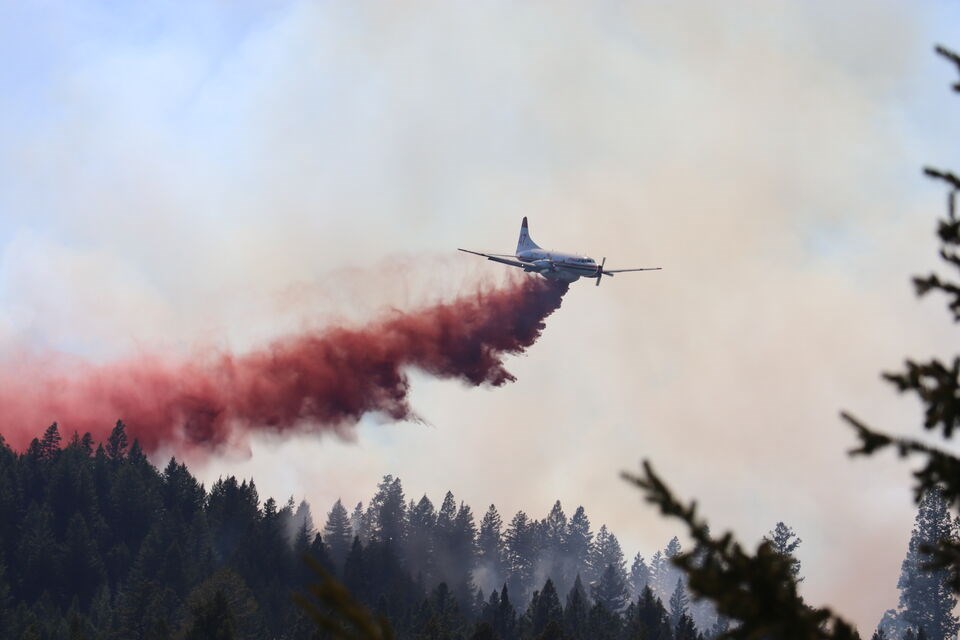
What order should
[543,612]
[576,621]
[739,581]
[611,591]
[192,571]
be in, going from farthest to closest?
[611,591] → [192,571] → [543,612] → [576,621] → [739,581]

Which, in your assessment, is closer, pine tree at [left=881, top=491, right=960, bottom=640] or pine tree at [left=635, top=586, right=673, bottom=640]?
pine tree at [left=635, top=586, right=673, bottom=640]

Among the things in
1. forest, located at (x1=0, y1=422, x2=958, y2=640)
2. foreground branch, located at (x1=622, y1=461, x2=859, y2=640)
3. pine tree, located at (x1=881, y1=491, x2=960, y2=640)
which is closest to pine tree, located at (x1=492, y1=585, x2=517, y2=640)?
forest, located at (x1=0, y1=422, x2=958, y2=640)

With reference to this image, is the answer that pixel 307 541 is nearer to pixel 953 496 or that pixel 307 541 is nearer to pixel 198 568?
pixel 198 568

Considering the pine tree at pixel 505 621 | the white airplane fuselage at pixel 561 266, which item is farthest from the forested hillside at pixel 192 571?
the white airplane fuselage at pixel 561 266

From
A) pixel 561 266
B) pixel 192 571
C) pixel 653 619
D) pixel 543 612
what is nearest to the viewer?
pixel 561 266

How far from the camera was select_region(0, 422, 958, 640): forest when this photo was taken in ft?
434

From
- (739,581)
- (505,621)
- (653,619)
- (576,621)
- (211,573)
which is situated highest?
(211,573)

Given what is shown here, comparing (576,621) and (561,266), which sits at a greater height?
(561,266)

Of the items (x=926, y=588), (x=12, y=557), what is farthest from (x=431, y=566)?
(x=926, y=588)

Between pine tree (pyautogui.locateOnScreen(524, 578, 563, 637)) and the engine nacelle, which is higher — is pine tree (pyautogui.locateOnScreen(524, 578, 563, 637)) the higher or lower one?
the lower one

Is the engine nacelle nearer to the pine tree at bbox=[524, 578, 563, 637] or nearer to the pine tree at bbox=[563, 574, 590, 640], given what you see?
the pine tree at bbox=[524, 578, 563, 637]

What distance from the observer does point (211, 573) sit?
536ft

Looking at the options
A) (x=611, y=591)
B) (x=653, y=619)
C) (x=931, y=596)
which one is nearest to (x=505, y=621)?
(x=653, y=619)

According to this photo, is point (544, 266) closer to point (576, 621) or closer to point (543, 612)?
point (543, 612)
